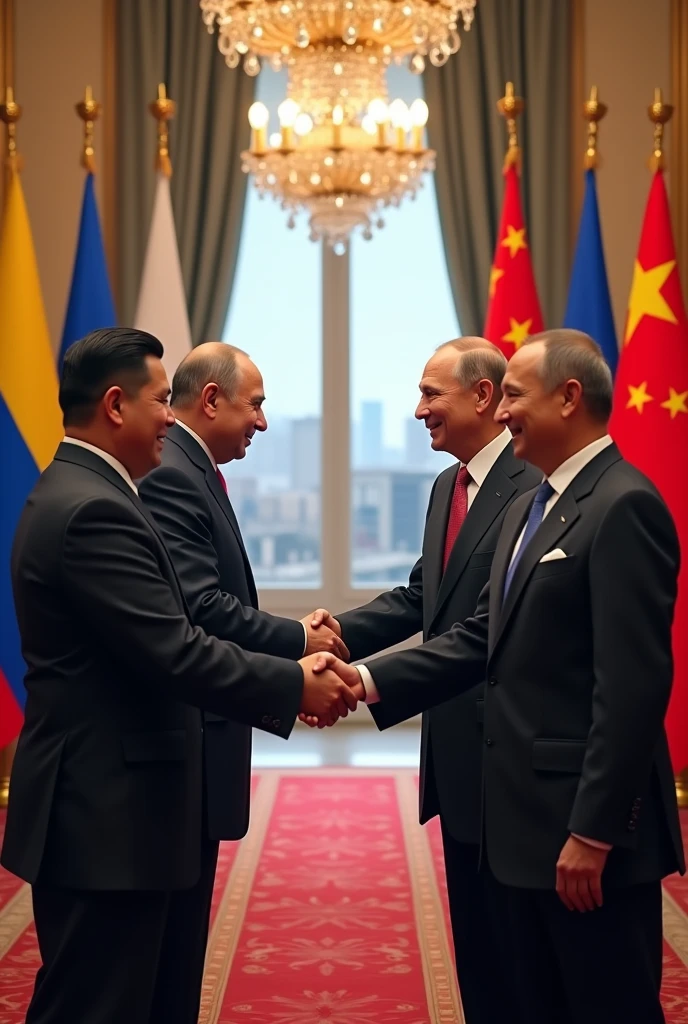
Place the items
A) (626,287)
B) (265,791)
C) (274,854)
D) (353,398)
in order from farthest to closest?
1. (353,398)
2. (626,287)
3. (265,791)
4. (274,854)

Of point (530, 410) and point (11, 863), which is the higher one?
point (530, 410)

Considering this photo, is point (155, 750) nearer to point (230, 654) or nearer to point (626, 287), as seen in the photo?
point (230, 654)

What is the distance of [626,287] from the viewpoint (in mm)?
7625

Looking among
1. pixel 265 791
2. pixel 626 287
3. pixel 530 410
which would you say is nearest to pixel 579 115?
pixel 626 287

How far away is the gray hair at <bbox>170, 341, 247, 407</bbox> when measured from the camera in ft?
10.8

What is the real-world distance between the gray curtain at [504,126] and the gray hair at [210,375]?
476 cm

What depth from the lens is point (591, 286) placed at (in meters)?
6.22

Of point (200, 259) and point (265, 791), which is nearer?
point (265, 791)

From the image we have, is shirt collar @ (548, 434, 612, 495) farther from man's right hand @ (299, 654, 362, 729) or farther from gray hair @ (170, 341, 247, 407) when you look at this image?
gray hair @ (170, 341, 247, 407)

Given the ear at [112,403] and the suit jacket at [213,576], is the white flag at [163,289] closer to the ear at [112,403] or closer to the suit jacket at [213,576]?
the suit jacket at [213,576]

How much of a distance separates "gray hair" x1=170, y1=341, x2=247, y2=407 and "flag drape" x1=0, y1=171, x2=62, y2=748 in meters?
2.65

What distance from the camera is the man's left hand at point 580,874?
217 centimetres

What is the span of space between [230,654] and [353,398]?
6.11 m

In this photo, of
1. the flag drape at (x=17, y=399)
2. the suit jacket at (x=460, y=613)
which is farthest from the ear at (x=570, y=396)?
the flag drape at (x=17, y=399)
